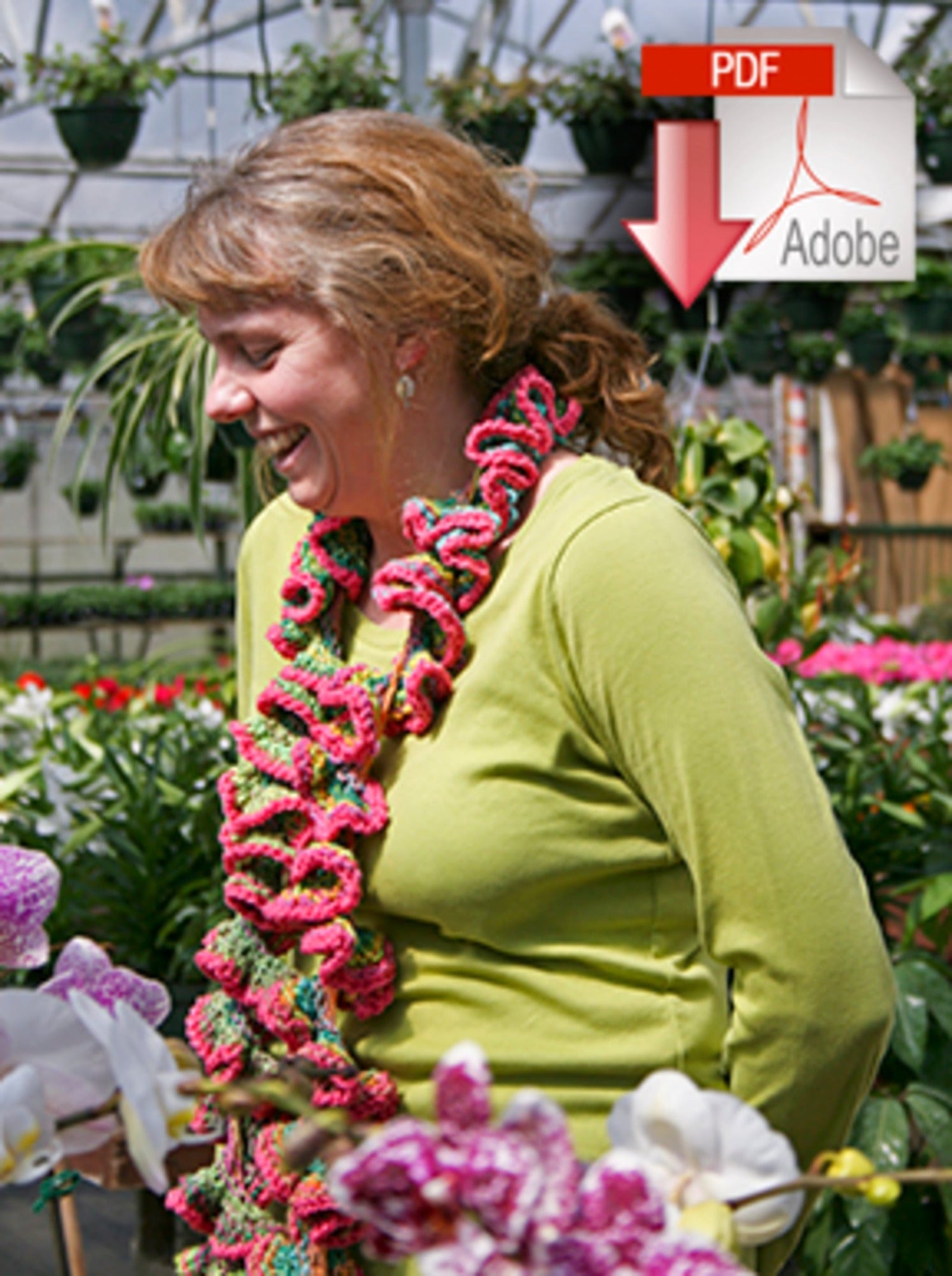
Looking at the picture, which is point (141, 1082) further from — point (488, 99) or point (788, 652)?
point (488, 99)

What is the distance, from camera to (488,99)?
171 inches

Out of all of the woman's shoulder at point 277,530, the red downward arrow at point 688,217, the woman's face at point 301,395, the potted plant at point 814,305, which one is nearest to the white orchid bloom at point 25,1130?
the woman's face at point 301,395

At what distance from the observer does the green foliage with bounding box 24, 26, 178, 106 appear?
4559 mm

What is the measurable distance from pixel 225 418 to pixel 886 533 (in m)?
10.9

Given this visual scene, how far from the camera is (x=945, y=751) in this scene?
2.46 metres

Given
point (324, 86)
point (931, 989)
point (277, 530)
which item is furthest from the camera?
point (324, 86)

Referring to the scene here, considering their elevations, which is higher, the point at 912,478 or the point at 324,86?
the point at 324,86

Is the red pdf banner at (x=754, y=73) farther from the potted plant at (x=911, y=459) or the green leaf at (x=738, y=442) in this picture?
the potted plant at (x=911, y=459)

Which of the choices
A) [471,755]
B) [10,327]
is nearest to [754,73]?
[471,755]

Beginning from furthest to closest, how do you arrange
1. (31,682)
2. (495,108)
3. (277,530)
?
(495,108) → (31,682) → (277,530)

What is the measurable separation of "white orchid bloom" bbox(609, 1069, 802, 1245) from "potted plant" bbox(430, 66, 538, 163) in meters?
4.01

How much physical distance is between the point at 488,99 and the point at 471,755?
12.1 feet

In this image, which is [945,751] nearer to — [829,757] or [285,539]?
[829,757]

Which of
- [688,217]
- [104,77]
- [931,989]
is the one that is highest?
[104,77]
